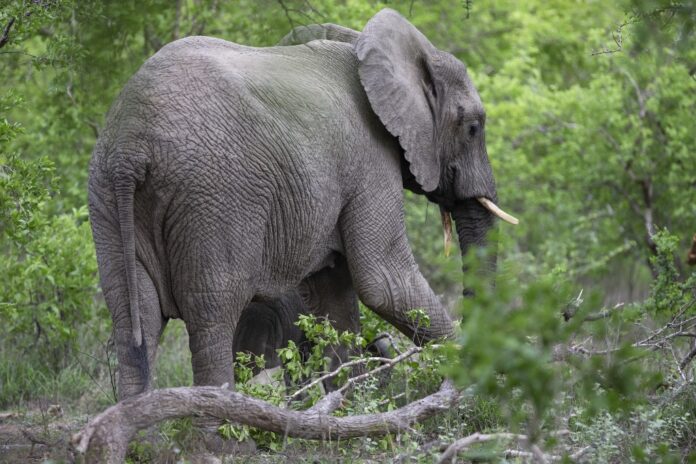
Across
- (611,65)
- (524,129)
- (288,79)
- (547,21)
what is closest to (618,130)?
(611,65)

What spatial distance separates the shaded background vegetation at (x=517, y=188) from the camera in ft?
12.5

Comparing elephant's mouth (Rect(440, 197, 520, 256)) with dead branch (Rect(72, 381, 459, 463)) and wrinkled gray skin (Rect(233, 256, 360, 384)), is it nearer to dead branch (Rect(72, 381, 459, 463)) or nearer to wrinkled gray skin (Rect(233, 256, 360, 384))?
→ wrinkled gray skin (Rect(233, 256, 360, 384))

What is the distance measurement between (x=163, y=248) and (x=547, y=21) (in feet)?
36.2

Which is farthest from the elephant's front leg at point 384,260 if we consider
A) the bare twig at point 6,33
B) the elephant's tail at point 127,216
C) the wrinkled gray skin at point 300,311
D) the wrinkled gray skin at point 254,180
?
the bare twig at point 6,33

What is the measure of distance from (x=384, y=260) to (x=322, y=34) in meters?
1.57

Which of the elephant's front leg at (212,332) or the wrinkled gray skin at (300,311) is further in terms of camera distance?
the wrinkled gray skin at (300,311)

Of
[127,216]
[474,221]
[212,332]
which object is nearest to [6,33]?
[127,216]

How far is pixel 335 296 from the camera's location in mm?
6805

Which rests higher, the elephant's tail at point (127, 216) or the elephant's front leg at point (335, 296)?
the elephant's tail at point (127, 216)

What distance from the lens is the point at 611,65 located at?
40.4 feet

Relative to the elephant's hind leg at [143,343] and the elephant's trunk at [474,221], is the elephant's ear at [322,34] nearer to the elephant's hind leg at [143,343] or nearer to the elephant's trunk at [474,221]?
the elephant's trunk at [474,221]

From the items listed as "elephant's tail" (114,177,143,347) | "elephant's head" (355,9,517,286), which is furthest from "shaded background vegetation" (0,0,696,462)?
"elephant's tail" (114,177,143,347)

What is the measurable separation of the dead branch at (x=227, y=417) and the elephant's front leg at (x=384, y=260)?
1038 mm

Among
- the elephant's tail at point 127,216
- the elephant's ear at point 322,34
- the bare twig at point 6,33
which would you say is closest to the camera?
the elephant's tail at point 127,216
